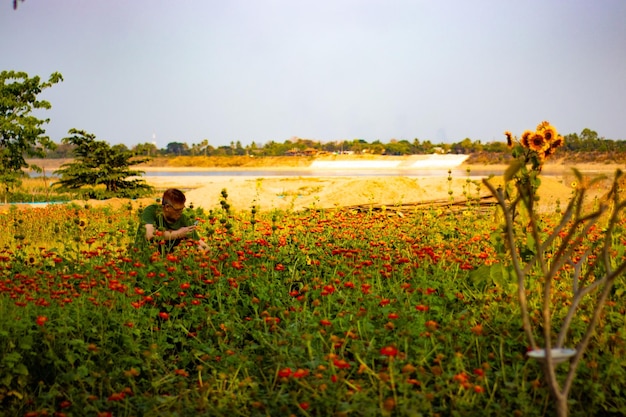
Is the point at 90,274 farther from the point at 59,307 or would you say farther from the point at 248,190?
the point at 248,190

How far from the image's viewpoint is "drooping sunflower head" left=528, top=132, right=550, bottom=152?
5641 millimetres

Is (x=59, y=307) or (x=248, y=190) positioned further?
(x=248, y=190)

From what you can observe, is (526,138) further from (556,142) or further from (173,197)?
(173,197)

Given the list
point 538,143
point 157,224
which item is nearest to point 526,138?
point 538,143

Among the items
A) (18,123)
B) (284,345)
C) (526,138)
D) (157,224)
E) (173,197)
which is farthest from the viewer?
(18,123)

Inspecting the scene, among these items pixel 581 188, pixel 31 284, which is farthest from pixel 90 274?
pixel 581 188

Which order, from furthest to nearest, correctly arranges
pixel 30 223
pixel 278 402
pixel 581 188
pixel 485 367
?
pixel 30 223
pixel 278 402
pixel 485 367
pixel 581 188

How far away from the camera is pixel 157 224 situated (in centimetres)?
672

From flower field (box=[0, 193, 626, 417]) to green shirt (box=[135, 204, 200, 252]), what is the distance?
30 centimetres

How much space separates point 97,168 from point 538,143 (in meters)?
16.8

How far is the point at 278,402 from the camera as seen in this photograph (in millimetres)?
3631

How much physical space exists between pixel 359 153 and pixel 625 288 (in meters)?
84.2

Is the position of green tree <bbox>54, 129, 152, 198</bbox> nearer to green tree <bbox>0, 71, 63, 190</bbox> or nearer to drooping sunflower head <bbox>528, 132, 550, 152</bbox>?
green tree <bbox>0, 71, 63, 190</bbox>

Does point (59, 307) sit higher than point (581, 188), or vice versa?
point (581, 188)
